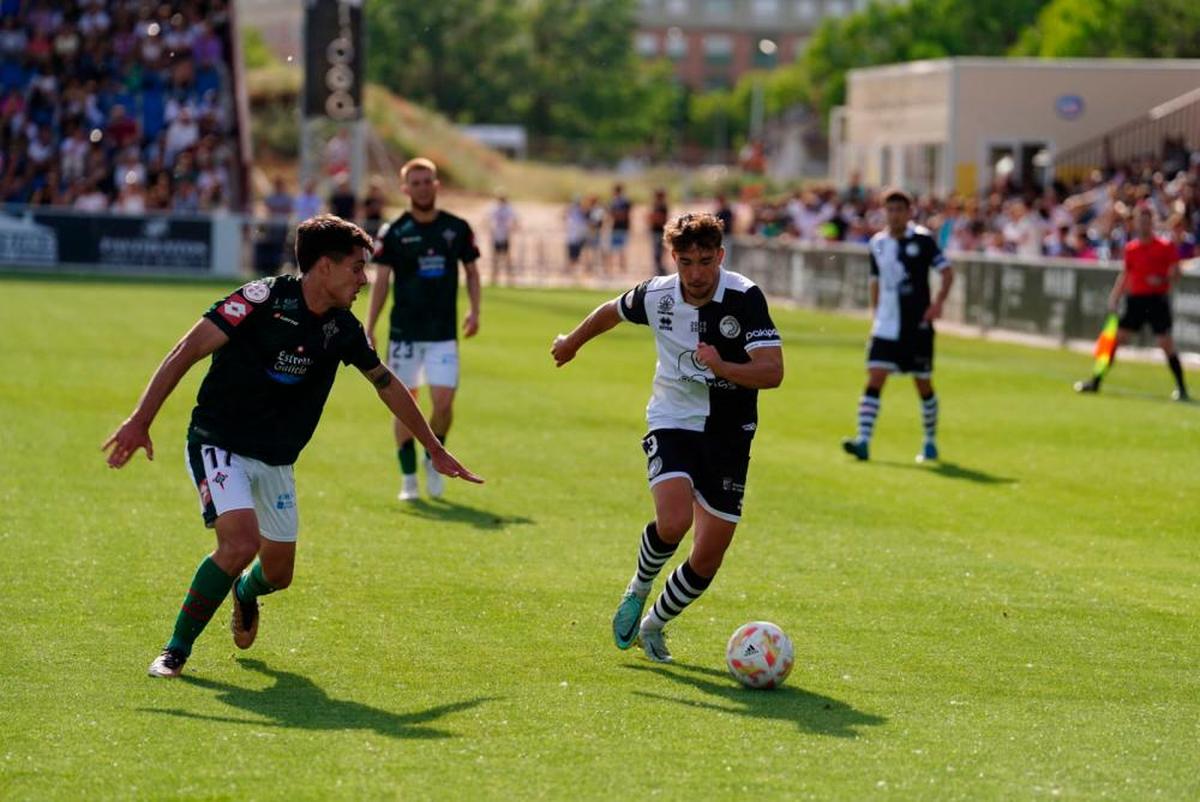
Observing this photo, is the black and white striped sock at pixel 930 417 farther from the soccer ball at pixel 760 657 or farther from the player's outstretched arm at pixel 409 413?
the player's outstretched arm at pixel 409 413

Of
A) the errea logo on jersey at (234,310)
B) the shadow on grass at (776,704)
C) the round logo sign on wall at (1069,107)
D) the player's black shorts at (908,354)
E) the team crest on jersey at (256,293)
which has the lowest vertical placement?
the shadow on grass at (776,704)

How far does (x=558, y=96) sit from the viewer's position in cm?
10494

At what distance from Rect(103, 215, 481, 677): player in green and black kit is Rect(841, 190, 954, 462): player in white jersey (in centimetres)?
850

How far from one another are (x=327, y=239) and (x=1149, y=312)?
15.7m

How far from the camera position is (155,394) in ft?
25.6

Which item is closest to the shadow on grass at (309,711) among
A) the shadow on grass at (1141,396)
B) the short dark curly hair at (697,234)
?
the short dark curly hair at (697,234)

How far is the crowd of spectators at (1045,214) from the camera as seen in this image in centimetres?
3306

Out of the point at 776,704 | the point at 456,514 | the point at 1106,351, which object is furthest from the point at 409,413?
the point at 1106,351

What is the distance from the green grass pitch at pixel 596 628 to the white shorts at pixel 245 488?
0.61 m

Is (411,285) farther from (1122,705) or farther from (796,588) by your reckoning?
(1122,705)

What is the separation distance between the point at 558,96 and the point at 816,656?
97.7 meters

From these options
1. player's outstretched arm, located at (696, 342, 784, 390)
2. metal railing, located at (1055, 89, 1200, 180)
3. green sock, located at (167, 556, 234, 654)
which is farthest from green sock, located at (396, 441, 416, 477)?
metal railing, located at (1055, 89, 1200, 180)

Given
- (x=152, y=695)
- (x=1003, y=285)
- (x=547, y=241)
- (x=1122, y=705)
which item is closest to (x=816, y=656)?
(x=1122, y=705)

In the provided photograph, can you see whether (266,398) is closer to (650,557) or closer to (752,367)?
(650,557)
